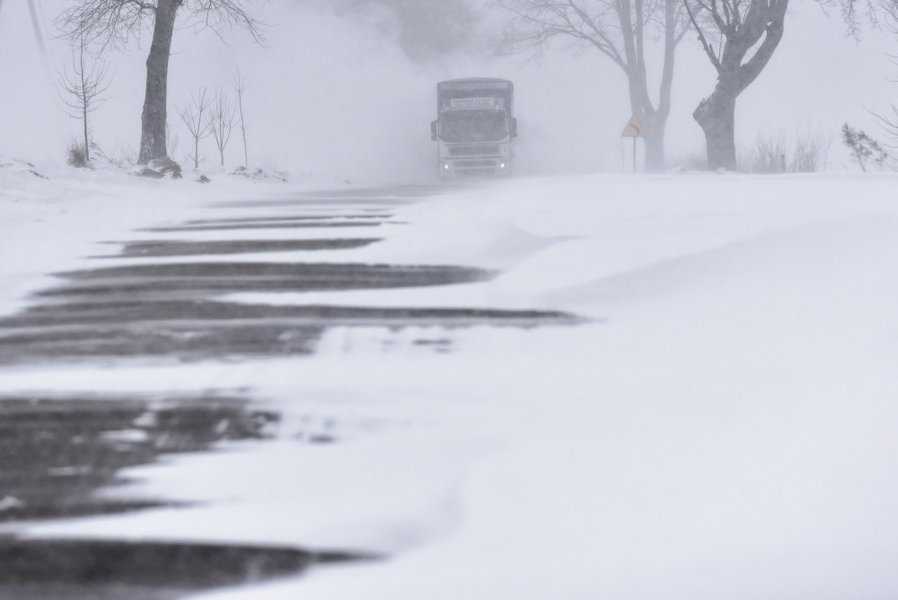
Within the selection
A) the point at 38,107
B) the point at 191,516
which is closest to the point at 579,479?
the point at 191,516

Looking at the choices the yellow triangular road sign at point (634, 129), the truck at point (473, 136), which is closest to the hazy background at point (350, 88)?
the truck at point (473, 136)

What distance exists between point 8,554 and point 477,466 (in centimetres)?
92

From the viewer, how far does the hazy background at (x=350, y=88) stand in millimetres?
39594

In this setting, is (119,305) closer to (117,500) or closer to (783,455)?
(117,500)

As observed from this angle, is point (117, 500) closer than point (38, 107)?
Yes

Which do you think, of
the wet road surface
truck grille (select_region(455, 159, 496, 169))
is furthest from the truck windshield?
the wet road surface

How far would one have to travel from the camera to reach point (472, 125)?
78.4 feet

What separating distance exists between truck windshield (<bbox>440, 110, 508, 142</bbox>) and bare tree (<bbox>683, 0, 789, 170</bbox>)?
654 centimetres

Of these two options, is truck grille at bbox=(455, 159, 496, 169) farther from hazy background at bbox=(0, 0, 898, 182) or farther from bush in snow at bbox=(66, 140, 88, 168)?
hazy background at bbox=(0, 0, 898, 182)

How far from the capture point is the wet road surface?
5.85 ft

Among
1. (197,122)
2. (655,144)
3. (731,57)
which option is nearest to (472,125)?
(655,144)

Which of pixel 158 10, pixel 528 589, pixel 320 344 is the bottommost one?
pixel 528 589

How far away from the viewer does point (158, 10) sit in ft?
55.2

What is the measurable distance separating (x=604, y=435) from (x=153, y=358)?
1.42 meters
